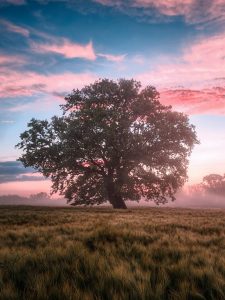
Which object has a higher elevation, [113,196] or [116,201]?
[113,196]

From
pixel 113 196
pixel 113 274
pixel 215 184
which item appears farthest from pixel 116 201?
pixel 215 184

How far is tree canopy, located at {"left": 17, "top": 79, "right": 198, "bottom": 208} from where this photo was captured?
34844 mm

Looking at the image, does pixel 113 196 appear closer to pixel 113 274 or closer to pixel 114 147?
pixel 114 147

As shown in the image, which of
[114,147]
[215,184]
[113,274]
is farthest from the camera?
[215,184]

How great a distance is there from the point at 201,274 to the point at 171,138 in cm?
3207

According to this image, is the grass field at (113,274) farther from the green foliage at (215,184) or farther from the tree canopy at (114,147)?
the green foliage at (215,184)

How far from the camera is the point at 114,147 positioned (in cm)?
3456

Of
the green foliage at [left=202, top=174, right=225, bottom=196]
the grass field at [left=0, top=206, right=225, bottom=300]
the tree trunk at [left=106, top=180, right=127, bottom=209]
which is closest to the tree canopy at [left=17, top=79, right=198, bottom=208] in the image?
the tree trunk at [left=106, top=180, right=127, bottom=209]

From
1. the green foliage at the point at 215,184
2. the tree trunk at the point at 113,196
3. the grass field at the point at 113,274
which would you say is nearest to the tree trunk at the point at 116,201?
the tree trunk at the point at 113,196

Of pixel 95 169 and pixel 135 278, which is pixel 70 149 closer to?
pixel 95 169

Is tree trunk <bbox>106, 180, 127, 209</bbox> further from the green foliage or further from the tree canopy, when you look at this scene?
the green foliage

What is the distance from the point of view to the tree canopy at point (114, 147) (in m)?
34.8

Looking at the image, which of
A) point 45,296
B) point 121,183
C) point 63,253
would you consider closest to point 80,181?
point 121,183

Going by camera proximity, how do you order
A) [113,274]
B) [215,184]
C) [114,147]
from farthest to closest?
[215,184] < [114,147] < [113,274]
